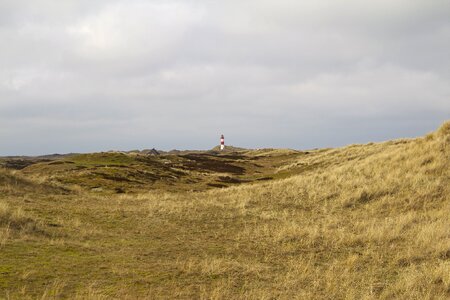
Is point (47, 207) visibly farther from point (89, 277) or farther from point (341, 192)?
point (341, 192)

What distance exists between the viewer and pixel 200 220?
60.5 ft

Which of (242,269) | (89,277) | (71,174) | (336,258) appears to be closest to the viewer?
(89,277)

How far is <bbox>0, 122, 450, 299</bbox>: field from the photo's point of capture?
30.7 ft

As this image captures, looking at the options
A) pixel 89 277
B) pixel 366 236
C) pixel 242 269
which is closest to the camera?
pixel 89 277

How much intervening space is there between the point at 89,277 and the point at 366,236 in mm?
9729

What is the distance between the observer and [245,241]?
48.3 ft

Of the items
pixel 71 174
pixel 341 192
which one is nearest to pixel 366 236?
pixel 341 192

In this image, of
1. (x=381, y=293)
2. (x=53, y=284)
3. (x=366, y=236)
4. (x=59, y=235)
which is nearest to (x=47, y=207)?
(x=59, y=235)

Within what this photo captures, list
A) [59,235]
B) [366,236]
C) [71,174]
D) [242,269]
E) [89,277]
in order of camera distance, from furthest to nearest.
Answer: [71,174] → [366,236] → [59,235] → [242,269] → [89,277]

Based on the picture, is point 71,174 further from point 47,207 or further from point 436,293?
point 436,293

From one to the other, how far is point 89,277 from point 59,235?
4.55m

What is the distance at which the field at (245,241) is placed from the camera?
9352 millimetres

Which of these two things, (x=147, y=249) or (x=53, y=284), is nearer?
(x=53, y=284)

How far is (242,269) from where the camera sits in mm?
10781
